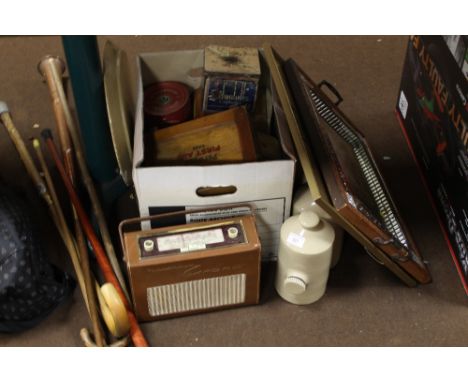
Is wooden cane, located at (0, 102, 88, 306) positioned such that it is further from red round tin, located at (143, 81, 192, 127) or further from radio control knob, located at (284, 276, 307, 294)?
radio control knob, located at (284, 276, 307, 294)

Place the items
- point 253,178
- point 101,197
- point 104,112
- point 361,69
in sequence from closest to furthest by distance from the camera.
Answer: point 253,178 < point 104,112 < point 101,197 < point 361,69

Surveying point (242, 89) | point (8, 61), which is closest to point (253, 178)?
point (242, 89)

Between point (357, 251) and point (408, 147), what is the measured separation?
48 centimetres

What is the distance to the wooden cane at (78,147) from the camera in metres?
1.51

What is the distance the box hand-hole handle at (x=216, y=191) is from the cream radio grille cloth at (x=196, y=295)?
19cm

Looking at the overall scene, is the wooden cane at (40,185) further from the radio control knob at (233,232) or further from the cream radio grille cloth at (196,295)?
the radio control knob at (233,232)

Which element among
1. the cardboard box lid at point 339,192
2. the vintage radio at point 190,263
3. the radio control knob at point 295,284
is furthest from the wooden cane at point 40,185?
the cardboard box lid at point 339,192

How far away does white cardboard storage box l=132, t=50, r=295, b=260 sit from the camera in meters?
1.33

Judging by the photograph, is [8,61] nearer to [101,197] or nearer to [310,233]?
[101,197]

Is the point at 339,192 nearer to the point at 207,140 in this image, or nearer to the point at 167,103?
the point at 207,140

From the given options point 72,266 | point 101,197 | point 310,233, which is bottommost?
point 72,266

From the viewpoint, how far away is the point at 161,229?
1.39 meters

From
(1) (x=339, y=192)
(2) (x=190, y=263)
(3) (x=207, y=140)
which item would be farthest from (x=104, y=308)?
(1) (x=339, y=192)

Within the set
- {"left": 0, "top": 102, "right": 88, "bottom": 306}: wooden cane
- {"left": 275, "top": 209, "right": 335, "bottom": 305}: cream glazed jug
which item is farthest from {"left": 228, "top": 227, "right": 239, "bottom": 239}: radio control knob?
{"left": 0, "top": 102, "right": 88, "bottom": 306}: wooden cane
